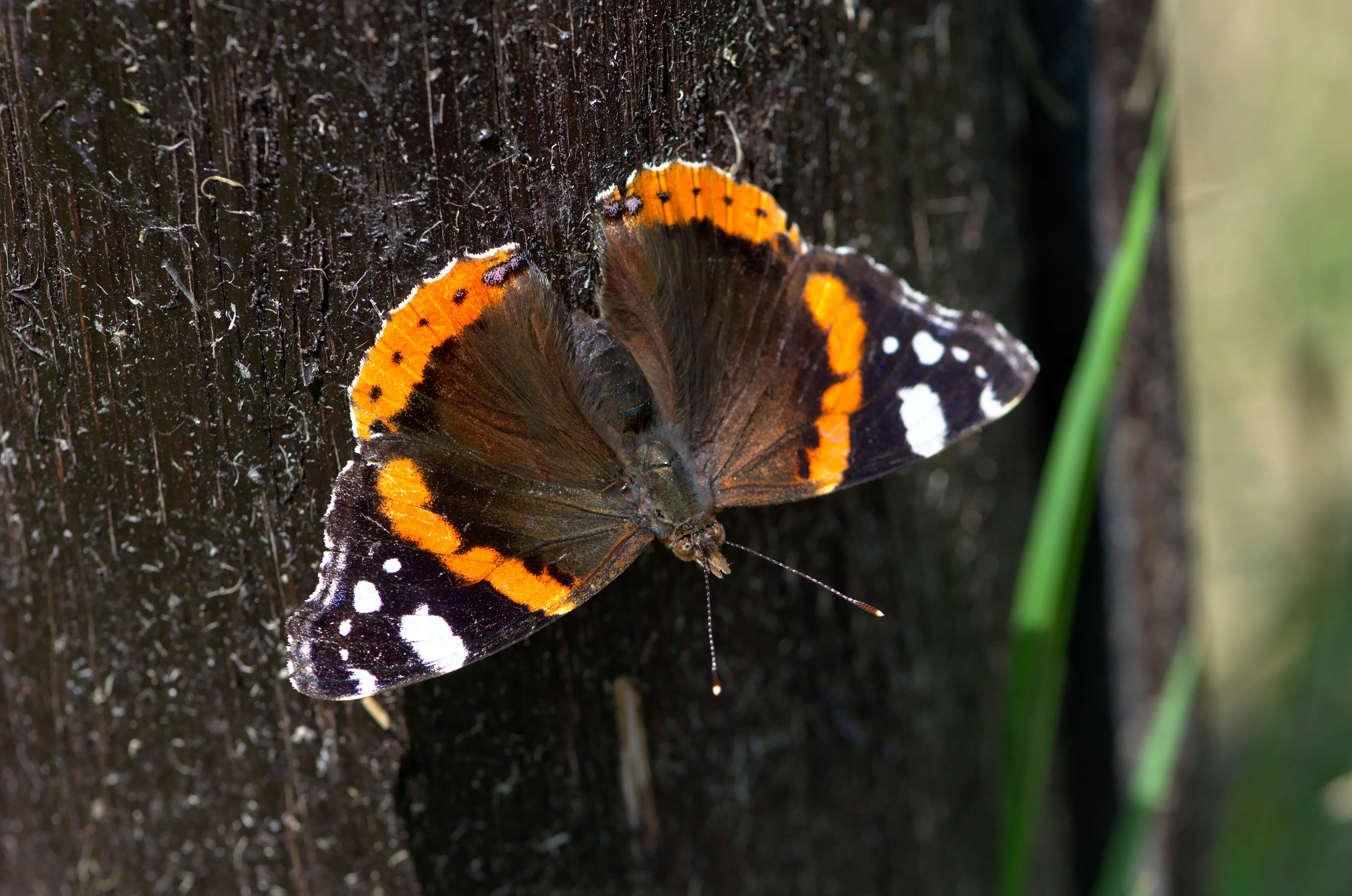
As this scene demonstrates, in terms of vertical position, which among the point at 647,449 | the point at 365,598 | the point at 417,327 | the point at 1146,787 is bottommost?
the point at 1146,787

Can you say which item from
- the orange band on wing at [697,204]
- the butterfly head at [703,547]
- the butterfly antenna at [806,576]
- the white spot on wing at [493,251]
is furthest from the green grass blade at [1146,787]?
the white spot on wing at [493,251]

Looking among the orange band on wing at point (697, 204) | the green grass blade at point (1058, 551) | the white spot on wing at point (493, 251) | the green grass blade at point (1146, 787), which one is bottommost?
the green grass blade at point (1146, 787)

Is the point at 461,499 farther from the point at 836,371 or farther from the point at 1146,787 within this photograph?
the point at 1146,787

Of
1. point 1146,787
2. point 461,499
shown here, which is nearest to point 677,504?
point 461,499

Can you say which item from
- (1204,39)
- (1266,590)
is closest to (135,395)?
(1204,39)

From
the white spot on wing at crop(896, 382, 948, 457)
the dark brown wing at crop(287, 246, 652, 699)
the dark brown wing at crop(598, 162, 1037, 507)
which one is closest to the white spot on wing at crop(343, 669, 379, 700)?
the dark brown wing at crop(287, 246, 652, 699)


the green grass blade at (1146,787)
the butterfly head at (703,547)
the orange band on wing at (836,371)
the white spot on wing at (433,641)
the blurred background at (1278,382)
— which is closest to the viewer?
the white spot on wing at (433,641)

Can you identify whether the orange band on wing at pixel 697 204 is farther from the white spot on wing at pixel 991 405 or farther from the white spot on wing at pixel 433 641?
the white spot on wing at pixel 433 641
